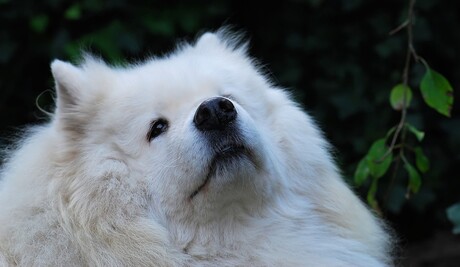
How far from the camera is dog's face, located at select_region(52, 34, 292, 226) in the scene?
13.7 feet

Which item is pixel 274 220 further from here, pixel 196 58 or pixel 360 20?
pixel 360 20

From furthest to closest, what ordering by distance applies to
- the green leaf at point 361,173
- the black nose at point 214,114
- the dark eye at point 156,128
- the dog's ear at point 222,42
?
the green leaf at point 361,173 < the dog's ear at point 222,42 < the dark eye at point 156,128 < the black nose at point 214,114

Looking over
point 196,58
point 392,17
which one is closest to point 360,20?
point 392,17

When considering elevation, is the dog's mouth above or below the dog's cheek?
below

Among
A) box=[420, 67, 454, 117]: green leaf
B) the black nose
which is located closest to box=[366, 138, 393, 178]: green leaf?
box=[420, 67, 454, 117]: green leaf

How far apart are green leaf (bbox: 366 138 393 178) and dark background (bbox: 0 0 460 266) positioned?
1.57 meters

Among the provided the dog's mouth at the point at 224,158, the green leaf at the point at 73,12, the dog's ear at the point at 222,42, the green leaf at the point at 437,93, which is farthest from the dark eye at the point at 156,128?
the green leaf at the point at 73,12

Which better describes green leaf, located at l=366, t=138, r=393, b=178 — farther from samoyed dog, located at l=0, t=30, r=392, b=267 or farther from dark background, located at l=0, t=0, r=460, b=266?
dark background, located at l=0, t=0, r=460, b=266

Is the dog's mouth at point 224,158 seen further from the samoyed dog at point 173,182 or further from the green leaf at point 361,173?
the green leaf at point 361,173

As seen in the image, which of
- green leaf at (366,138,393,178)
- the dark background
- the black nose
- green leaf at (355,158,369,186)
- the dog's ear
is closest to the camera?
the black nose

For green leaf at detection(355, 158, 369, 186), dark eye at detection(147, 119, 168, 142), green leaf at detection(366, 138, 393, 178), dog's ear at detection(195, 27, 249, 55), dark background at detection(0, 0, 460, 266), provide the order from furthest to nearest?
dark background at detection(0, 0, 460, 266), green leaf at detection(355, 158, 369, 186), green leaf at detection(366, 138, 393, 178), dog's ear at detection(195, 27, 249, 55), dark eye at detection(147, 119, 168, 142)

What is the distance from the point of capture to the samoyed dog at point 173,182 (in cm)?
418

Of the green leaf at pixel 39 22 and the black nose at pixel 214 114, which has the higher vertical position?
the black nose at pixel 214 114

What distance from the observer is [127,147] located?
4438 millimetres
